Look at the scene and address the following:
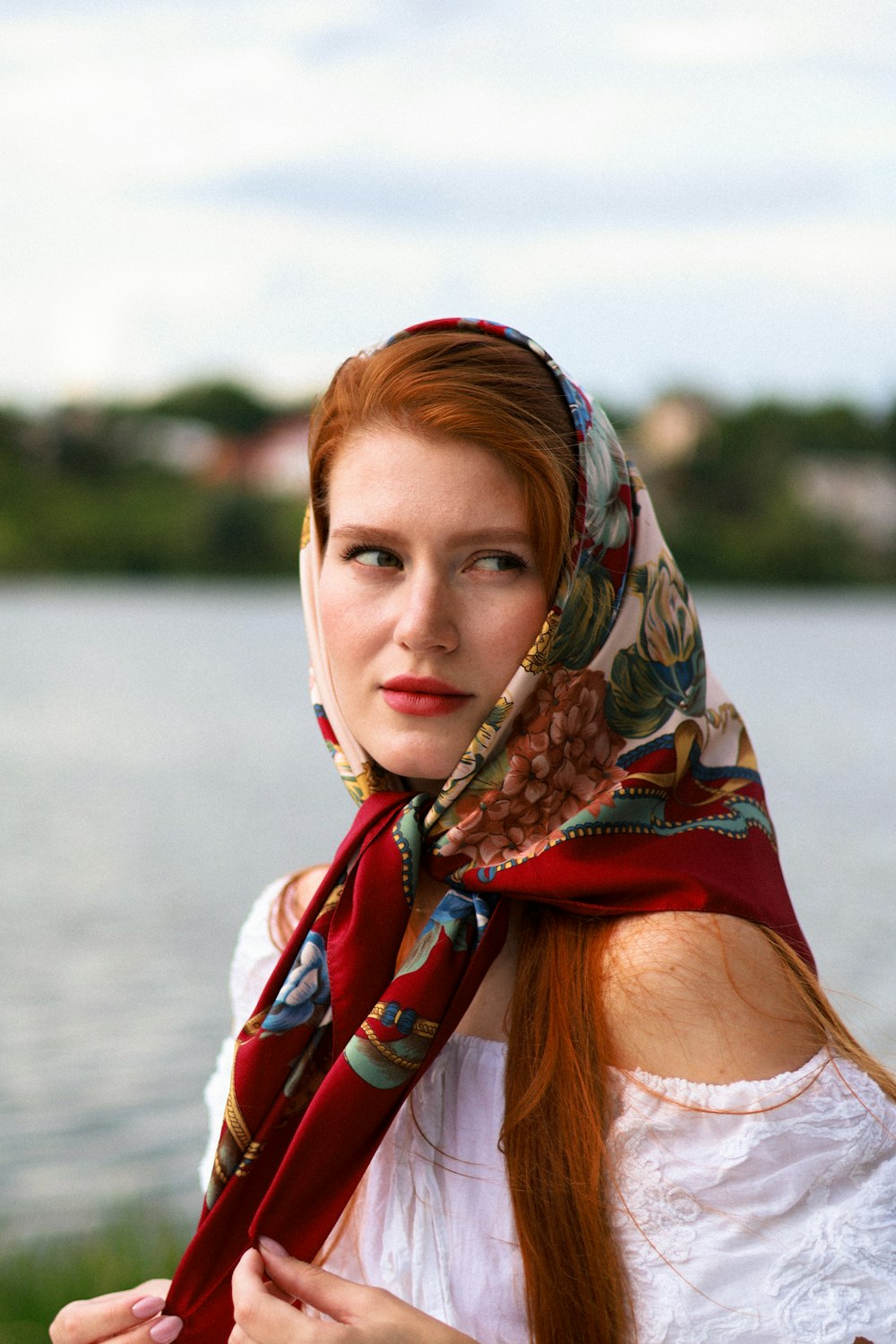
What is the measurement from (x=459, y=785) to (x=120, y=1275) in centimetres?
268

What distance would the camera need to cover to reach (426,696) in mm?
1904

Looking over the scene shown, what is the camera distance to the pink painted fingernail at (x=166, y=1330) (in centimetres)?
187

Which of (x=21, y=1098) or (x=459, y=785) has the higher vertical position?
(x=459, y=785)

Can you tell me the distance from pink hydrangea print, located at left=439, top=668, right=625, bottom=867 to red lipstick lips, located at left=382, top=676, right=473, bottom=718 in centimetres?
9

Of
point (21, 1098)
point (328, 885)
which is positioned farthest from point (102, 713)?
point (328, 885)

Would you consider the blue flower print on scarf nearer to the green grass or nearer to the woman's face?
the woman's face

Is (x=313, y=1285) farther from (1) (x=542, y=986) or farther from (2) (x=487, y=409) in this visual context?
(2) (x=487, y=409)

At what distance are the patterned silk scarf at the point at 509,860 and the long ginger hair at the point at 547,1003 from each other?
0.13 ft

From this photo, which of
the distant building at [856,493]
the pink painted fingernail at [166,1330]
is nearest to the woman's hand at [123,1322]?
the pink painted fingernail at [166,1330]

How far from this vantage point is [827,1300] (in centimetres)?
163

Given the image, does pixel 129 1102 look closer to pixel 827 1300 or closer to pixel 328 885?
pixel 328 885

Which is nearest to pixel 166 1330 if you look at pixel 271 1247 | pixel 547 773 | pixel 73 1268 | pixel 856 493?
pixel 271 1247

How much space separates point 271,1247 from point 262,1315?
0.48 ft

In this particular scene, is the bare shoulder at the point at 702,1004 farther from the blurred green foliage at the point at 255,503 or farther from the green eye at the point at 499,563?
the blurred green foliage at the point at 255,503
